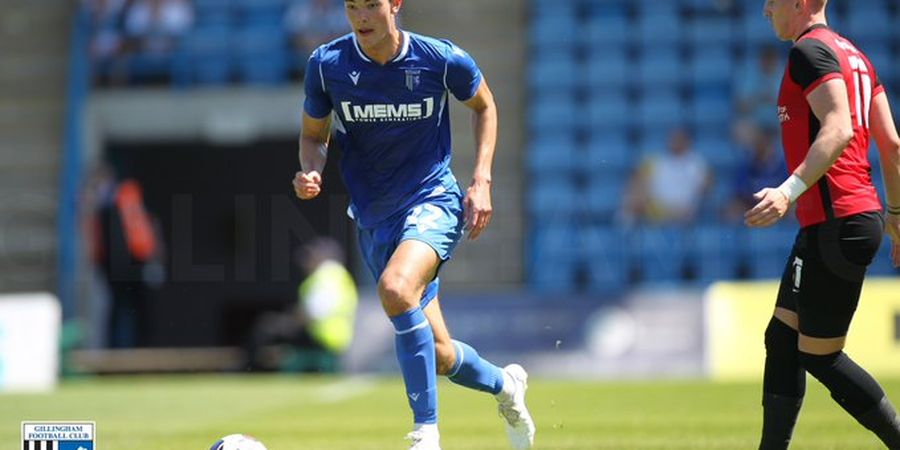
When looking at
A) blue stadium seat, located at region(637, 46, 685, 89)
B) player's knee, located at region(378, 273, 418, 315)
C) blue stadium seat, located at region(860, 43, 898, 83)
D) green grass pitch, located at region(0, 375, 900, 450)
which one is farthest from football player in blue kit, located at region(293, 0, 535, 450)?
blue stadium seat, located at region(860, 43, 898, 83)

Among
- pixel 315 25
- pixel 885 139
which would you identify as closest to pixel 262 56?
pixel 315 25

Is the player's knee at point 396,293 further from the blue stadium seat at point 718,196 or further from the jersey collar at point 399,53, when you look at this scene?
the blue stadium seat at point 718,196

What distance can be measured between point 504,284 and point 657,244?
230cm

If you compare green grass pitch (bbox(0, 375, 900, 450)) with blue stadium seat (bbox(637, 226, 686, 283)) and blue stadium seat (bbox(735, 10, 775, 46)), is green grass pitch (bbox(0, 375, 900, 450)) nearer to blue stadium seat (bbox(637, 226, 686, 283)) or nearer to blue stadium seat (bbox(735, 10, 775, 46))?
blue stadium seat (bbox(637, 226, 686, 283))

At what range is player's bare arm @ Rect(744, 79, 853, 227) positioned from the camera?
521cm

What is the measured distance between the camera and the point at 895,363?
15.3m

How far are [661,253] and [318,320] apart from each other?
470 cm

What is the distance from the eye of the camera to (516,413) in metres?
7.34

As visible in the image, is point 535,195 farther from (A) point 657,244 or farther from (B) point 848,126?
(B) point 848,126

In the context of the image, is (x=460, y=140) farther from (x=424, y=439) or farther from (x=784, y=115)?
(x=784, y=115)

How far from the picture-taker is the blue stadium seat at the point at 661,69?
20234mm

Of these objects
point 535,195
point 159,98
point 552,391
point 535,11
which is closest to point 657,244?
point 535,195

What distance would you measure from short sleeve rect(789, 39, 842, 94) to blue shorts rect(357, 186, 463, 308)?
182 centimetres

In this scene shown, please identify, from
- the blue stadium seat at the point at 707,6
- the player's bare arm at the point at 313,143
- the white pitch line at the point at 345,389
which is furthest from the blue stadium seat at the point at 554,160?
the player's bare arm at the point at 313,143
